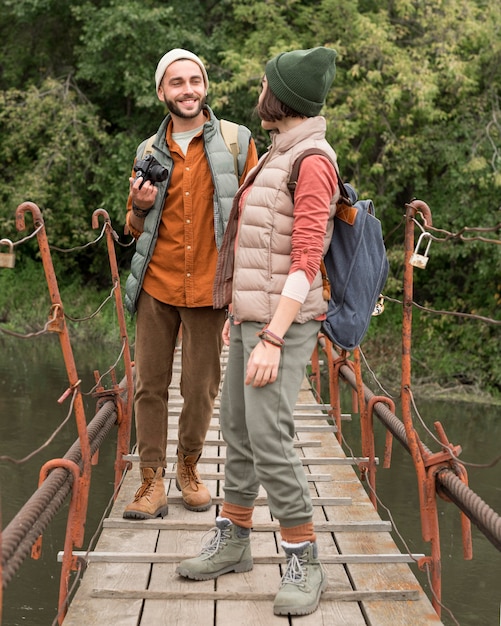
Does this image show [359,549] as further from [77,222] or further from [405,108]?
[77,222]

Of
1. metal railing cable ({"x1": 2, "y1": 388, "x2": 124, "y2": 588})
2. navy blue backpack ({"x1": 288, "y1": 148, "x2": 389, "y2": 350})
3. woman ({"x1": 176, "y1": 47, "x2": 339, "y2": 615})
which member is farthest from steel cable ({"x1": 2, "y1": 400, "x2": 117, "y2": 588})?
navy blue backpack ({"x1": 288, "y1": 148, "x2": 389, "y2": 350})

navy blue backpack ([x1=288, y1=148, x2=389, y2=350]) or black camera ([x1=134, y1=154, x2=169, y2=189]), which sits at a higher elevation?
black camera ([x1=134, y1=154, x2=169, y2=189])

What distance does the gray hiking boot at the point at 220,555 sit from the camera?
2.46 metres

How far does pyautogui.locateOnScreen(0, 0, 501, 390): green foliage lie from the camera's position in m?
11.0

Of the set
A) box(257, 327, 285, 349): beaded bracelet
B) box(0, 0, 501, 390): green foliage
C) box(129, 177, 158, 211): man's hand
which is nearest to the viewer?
box(257, 327, 285, 349): beaded bracelet

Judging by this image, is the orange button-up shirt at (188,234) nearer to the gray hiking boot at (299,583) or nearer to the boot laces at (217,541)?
the boot laces at (217,541)

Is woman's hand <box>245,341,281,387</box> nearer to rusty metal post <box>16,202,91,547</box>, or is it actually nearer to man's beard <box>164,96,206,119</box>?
rusty metal post <box>16,202,91,547</box>

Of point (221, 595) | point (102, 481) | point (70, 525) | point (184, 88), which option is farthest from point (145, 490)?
point (102, 481)

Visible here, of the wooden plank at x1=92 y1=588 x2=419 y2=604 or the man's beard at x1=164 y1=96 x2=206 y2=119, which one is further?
the man's beard at x1=164 y1=96 x2=206 y2=119

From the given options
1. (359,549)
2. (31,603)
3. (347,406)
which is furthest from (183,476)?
(347,406)

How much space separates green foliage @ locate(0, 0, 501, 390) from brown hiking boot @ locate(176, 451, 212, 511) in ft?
25.9

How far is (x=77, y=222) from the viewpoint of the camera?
13.5 meters

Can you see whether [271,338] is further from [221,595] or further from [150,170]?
[150,170]

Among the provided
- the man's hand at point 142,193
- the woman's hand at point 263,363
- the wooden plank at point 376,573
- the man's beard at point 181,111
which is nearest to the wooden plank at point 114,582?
the wooden plank at point 376,573
